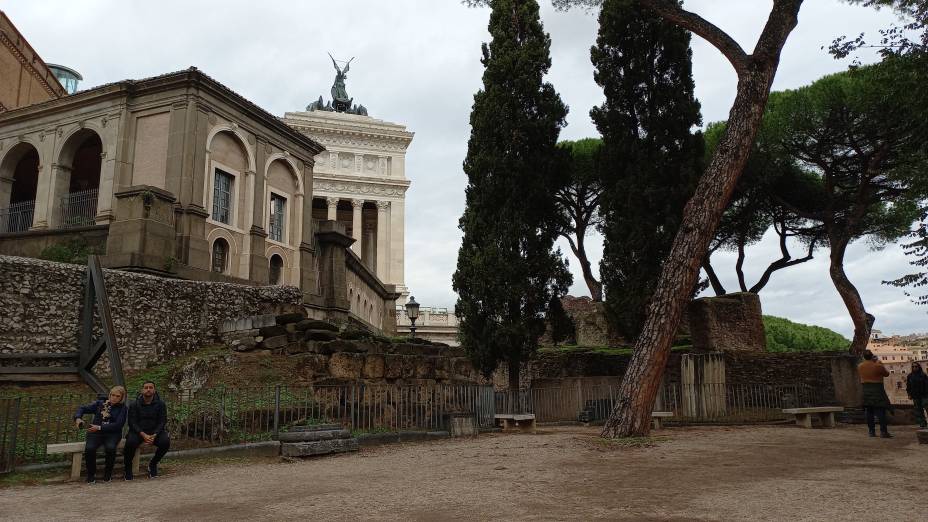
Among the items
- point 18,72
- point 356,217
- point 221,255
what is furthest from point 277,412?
point 356,217

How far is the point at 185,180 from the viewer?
18.7 meters

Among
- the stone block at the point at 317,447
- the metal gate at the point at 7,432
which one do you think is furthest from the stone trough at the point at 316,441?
the metal gate at the point at 7,432

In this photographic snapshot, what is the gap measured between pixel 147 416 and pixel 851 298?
65.4 ft

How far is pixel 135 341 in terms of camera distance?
12.7 metres

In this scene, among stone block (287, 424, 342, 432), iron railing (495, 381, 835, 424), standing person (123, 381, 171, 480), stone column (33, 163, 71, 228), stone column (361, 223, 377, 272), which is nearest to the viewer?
standing person (123, 381, 171, 480)

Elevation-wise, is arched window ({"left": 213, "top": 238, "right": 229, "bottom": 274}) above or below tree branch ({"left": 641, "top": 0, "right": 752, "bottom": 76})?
below

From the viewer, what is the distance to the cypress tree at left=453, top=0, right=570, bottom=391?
16.4 metres

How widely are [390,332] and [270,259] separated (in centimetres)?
1142

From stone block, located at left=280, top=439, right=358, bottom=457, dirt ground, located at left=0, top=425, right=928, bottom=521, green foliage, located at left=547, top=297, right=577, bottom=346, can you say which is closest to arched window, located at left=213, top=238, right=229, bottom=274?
green foliage, located at left=547, top=297, right=577, bottom=346

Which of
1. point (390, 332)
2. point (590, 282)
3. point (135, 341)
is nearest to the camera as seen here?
point (135, 341)

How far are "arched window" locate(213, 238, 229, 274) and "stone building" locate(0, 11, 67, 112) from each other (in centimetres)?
1542

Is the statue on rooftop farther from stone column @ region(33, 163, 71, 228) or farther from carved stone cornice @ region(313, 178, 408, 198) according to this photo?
stone column @ region(33, 163, 71, 228)

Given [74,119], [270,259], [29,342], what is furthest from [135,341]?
[74,119]

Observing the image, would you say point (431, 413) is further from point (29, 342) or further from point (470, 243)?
point (29, 342)
